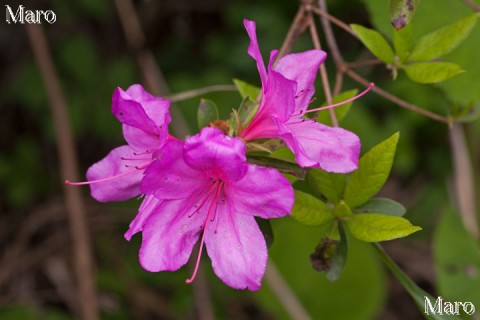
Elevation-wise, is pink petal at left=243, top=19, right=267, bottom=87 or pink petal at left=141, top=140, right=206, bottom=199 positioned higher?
pink petal at left=243, top=19, right=267, bottom=87

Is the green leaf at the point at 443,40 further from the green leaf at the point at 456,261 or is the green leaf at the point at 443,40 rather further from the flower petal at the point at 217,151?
the green leaf at the point at 456,261

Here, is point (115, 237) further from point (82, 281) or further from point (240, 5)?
point (240, 5)

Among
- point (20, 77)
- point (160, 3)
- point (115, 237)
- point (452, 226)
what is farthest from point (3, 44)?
point (452, 226)

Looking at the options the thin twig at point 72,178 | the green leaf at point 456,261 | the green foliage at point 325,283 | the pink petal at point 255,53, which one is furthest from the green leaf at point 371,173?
the thin twig at point 72,178

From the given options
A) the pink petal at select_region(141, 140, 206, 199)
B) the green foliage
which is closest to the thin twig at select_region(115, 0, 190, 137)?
the green foliage

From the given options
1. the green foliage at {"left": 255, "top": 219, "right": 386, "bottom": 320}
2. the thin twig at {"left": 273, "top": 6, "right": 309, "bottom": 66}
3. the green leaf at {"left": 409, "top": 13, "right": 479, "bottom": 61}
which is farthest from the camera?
the green foliage at {"left": 255, "top": 219, "right": 386, "bottom": 320}

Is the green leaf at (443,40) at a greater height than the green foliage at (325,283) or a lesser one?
greater

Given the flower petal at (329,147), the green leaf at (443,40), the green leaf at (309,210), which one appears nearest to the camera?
the flower petal at (329,147)

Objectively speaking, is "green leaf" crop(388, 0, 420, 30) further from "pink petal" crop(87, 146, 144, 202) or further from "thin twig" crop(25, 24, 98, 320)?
"thin twig" crop(25, 24, 98, 320)
